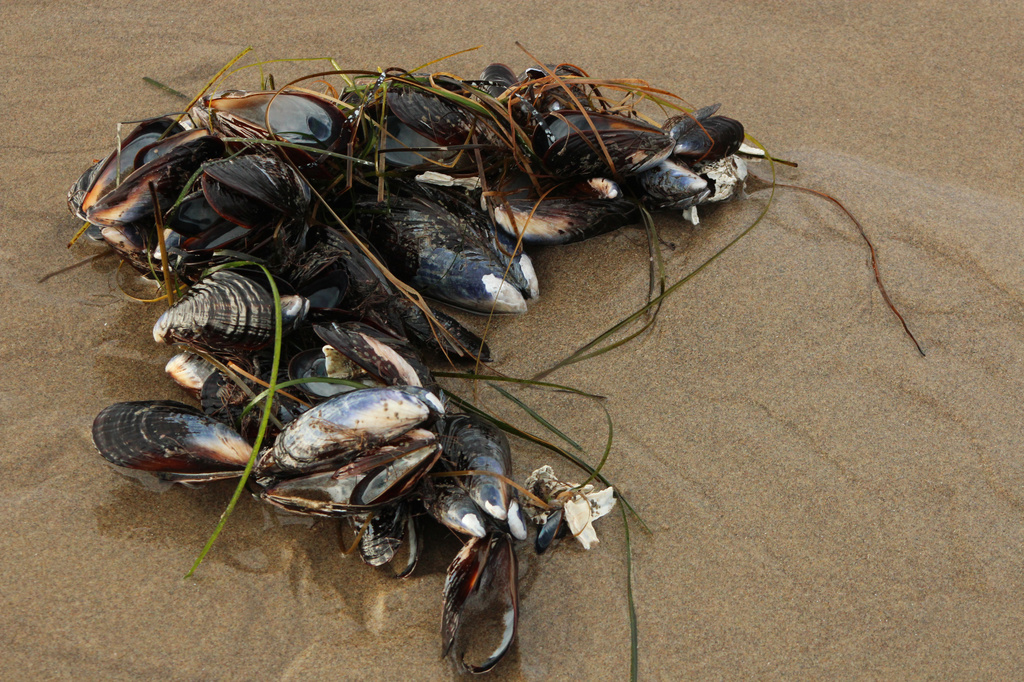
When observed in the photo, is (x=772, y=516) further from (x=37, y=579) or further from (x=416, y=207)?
(x=37, y=579)

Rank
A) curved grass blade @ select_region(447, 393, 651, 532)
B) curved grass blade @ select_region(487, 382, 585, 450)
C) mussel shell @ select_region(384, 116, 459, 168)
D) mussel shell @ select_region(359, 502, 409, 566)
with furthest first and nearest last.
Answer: mussel shell @ select_region(384, 116, 459, 168) < curved grass blade @ select_region(487, 382, 585, 450) < curved grass blade @ select_region(447, 393, 651, 532) < mussel shell @ select_region(359, 502, 409, 566)

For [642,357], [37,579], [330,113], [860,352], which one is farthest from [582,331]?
[37,579]

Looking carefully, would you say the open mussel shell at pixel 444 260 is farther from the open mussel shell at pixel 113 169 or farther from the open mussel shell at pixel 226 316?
the open mussel shell at pixel 113 169

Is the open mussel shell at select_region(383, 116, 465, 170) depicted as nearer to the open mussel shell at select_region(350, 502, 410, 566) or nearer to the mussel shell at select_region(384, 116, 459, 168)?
the mussel shell at select_region(384, 116, 459, 168)

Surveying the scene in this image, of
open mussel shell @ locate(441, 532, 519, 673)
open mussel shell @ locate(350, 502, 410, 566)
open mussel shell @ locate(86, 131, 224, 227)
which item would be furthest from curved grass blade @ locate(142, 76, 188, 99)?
open mussel shell @ locate(441, 532, 519, 673)

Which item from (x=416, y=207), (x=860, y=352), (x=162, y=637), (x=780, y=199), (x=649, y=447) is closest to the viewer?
(x=162, y=637)

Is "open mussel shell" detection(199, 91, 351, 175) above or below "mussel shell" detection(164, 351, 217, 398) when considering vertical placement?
above
